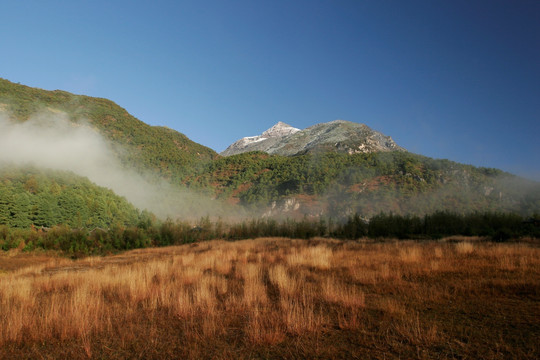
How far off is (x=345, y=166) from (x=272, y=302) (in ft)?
320

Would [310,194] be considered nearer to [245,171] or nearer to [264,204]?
[264,204]

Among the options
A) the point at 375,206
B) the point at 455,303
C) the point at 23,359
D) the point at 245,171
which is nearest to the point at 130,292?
the point at 23,359

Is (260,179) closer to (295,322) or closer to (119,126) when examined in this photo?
(119,126)

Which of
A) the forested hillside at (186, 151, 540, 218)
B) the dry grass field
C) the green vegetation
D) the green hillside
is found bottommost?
the green vegetation

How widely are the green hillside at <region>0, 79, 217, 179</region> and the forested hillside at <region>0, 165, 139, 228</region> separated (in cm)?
4371

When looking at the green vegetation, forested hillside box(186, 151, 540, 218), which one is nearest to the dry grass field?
the green vegetation

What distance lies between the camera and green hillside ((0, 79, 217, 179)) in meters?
105

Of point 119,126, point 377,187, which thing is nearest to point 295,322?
point 377,187

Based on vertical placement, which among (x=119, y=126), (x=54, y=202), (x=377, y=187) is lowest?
(x=54, y=202)

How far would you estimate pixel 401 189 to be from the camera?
79188 millimetres

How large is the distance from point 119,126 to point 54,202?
86686 millimetres

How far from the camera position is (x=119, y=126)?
122 metres

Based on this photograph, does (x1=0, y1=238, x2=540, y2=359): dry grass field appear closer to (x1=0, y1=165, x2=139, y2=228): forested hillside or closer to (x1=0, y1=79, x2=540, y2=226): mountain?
(x1=0, y1=165, x2=139, y2=228): forested hillside

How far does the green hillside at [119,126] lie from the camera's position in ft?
344
